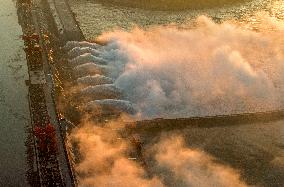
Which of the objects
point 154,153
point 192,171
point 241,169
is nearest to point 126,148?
point 154,153

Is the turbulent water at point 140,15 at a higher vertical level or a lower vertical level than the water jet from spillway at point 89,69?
higher

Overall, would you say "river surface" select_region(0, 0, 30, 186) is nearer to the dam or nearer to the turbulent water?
the dam

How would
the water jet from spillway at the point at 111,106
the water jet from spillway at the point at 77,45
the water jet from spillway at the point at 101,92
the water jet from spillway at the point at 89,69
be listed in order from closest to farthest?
the water jet from spillway at the point at 111,106, the water jet from spillway at the point at 101,92, the water jet from spillway at the point at 89,69, the water jet from spillway at the point at 77,45

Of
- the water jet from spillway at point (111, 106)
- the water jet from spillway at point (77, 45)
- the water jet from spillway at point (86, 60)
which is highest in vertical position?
the water jet from spillway at point (77, 45)

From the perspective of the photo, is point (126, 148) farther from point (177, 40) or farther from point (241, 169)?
point (177, 40)

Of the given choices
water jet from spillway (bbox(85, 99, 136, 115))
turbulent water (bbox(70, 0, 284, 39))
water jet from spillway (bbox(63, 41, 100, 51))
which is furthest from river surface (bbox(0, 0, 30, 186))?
turbulent water (bbox(70, 0, 284, 39))

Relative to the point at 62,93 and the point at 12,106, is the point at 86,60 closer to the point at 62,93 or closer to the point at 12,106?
the point at 62,93

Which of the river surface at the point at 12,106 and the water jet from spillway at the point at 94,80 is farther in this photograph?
the water jet from spillway at the point at 94,80

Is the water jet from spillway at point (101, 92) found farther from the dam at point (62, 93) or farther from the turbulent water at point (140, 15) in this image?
the turbulent water at point (140, 15)

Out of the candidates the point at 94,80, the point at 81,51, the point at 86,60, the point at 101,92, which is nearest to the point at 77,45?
the point at 81,51

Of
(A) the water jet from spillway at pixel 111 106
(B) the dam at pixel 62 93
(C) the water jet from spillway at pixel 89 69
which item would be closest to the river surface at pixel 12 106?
(B) the dam at pixel 62 93
